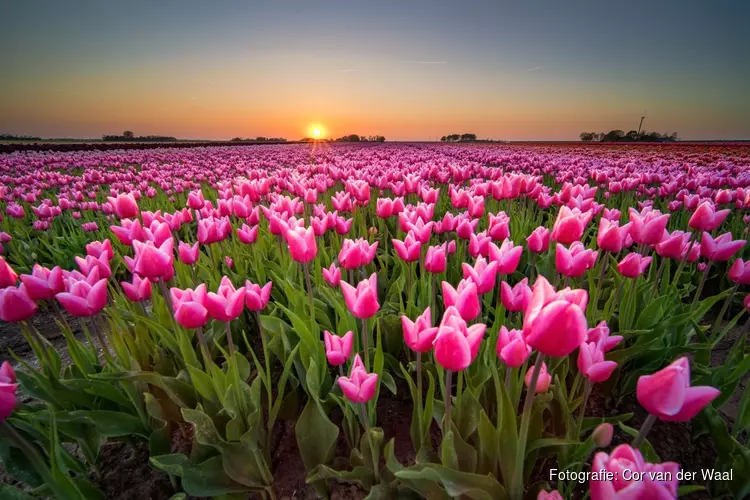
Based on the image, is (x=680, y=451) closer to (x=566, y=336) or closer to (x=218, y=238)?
(x=566, y=336)

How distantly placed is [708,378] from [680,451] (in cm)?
41

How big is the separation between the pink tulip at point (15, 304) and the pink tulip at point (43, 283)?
0.05 m

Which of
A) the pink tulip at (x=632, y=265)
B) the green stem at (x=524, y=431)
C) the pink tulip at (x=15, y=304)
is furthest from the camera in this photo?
the pink tulip at (x=632, y=265)

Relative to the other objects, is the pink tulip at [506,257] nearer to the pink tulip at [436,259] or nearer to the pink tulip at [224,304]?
the pink tulip at [436,259]

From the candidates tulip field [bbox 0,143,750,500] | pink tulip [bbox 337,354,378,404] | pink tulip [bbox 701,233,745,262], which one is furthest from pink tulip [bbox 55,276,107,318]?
pink tulip [bbox 701,233,745,262]

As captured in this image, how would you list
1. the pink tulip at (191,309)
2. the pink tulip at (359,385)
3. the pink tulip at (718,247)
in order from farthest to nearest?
the pink tulip at (718,247)
the pink tulip at (191,309)
the pink tulip at (359,385)

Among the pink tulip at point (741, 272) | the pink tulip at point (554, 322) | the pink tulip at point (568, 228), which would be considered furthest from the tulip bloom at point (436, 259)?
the pink tulip at point (741, 272)

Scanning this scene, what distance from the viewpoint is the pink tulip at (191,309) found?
151cm

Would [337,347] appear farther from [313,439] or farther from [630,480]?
[630,480]

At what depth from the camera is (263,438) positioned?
183 centimetres

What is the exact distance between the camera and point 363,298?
1.52 m

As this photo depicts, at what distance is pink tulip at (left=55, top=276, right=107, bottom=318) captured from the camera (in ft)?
5.50

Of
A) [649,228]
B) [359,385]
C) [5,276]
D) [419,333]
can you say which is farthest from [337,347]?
[649,228]

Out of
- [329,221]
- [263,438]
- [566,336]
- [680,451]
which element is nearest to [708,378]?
[680,451]
